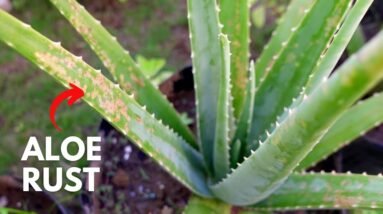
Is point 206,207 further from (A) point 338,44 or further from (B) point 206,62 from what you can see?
(A) point 338,44

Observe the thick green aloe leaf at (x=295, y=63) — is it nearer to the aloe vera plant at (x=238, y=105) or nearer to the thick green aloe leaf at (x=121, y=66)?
the aloe vera plant at (x=238, y=105)

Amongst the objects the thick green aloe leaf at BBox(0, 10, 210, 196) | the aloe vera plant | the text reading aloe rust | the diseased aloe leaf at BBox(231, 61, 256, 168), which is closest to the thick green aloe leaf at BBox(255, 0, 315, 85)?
the aloe vera plant

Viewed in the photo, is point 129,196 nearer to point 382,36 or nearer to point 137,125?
point 137,125

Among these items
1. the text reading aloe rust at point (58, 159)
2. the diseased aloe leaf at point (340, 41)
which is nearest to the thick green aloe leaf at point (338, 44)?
the diseased aloe leaf at point (340, 41)

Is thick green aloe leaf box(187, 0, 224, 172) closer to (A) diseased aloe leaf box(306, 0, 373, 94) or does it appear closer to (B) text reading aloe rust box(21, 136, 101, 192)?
(A) diseased aloe leaf box(306, 0, 373, 94)

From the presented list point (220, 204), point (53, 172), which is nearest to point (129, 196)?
point (220, 204)

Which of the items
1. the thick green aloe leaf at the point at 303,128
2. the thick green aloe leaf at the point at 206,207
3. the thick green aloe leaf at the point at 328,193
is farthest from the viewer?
the thick green aloe leaf at the point at 206,207

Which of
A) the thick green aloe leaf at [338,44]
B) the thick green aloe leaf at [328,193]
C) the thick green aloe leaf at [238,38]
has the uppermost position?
the thick green aloe leaf at [238,38]
